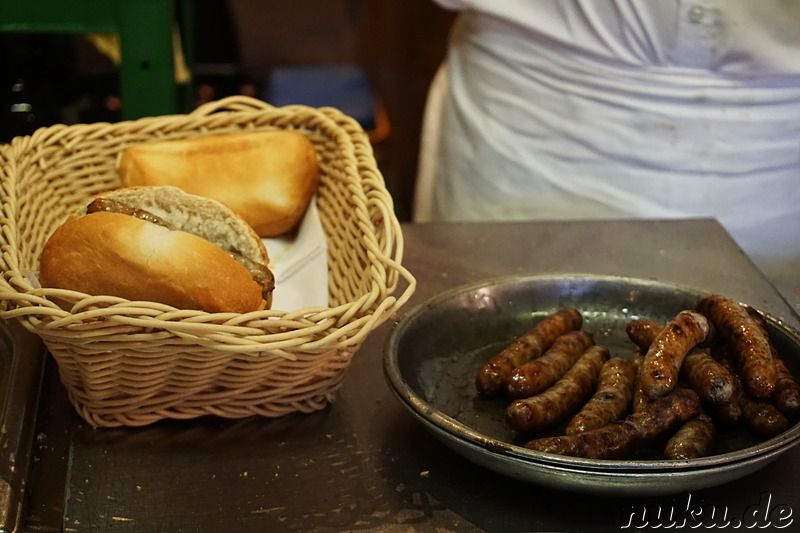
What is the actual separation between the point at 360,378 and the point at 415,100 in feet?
10.7

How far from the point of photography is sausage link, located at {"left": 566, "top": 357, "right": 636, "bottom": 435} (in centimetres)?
127

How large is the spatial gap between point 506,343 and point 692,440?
45 centimetres

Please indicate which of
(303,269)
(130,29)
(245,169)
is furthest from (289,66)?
(303,269)

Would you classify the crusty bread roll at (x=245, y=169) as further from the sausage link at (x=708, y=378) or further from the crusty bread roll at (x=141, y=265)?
the sausage link at (x=708, y=378)

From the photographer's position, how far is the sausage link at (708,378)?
131 cm

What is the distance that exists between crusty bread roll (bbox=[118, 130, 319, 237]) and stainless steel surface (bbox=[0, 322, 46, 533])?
0.40 m

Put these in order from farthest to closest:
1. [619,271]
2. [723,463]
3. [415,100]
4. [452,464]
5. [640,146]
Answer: [415,100] < [640,146] < [619,271] < [452,464] < [723,463]

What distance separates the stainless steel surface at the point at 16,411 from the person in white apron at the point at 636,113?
158 cm

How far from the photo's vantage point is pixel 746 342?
1378mm

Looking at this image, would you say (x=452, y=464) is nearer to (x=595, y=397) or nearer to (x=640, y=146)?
(x=595, y=397)

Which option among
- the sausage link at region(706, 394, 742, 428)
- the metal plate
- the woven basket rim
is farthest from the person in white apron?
the woven basket rim

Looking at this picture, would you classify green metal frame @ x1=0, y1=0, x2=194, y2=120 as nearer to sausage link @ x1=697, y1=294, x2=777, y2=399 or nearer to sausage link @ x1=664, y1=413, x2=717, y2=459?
sausage link @ x1=697, y1=294, x2=777, y2=399

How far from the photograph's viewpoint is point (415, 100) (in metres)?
4.67

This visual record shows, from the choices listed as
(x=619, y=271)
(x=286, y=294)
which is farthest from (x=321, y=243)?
(x=619, y=271)
